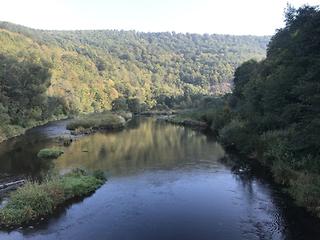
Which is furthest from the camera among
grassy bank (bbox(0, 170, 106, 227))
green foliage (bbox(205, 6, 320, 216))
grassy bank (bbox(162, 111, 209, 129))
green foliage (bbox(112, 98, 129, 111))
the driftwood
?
green foliage (bbox(112, 98, 129, 111))

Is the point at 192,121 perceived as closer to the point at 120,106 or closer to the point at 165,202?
the point at 120,106

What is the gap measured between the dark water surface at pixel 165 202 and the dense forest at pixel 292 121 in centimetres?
230

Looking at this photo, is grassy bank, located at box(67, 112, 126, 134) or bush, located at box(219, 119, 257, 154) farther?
grassy bank, located at box(67, 112, 126, 134)

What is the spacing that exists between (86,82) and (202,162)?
139180 mm

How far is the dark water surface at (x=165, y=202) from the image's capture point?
26062mm

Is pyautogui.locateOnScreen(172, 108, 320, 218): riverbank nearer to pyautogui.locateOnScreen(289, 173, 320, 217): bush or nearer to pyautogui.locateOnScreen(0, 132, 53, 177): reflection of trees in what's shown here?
pyautogui.locateOnScreen(289, 173, 320, 217): bush

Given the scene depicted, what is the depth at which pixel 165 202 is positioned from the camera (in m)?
32.2

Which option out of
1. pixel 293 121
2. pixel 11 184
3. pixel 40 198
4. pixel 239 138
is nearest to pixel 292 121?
pixel 293 121

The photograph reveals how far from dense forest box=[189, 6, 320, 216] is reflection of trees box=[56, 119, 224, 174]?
5.66 m

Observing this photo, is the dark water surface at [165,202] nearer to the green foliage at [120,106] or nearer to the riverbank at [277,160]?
the riverbank at [277,160]

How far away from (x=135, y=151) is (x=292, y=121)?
69.2 feet

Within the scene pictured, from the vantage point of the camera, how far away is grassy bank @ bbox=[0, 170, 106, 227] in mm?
27562

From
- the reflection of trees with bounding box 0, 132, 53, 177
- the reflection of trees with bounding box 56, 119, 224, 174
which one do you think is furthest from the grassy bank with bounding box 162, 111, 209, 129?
the reflection of trees with bounding box 0, 132, 53, 177

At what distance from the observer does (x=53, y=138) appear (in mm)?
67812
